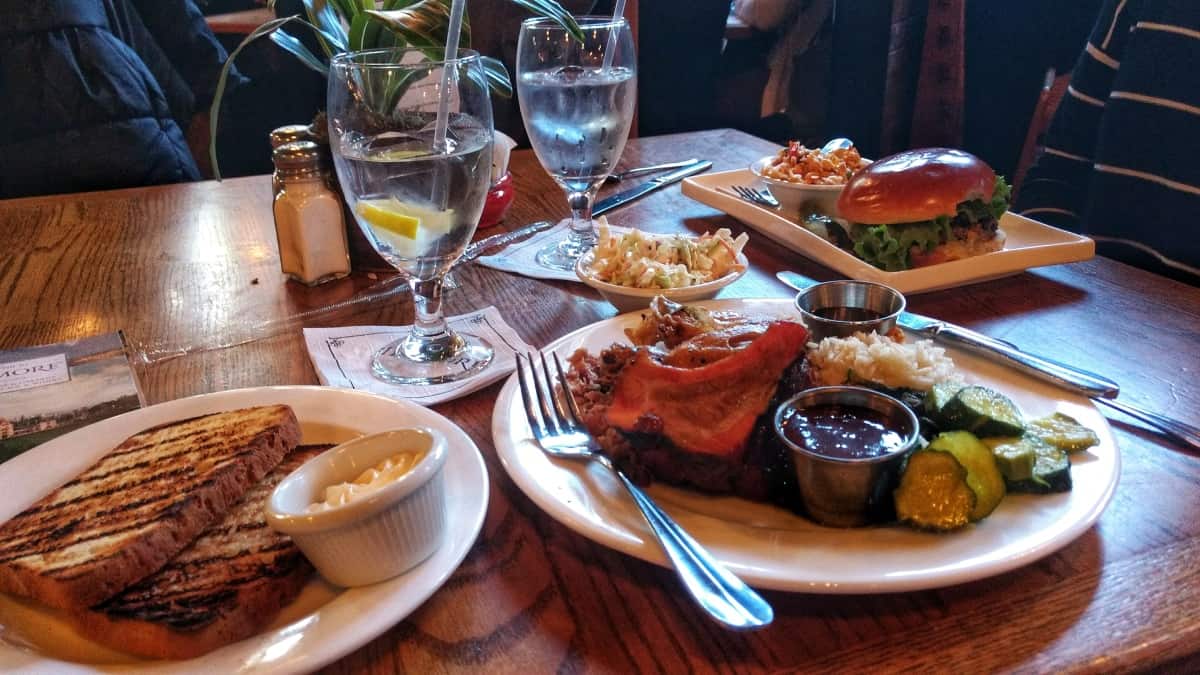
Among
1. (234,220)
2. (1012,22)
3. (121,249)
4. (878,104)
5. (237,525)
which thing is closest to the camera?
(237,525)

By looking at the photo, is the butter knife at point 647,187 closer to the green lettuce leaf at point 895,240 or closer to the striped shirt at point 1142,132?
the green lettuce leaf at point 895,240

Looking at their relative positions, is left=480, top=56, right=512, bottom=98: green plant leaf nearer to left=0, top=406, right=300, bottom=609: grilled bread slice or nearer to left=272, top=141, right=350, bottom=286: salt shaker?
left=272, top=141, right=350, bottom=286: salt shaker

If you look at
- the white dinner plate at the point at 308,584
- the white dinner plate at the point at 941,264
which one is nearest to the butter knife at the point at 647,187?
the white dinner plate at the point at 941,264

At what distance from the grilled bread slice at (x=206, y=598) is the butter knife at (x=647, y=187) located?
4.63 ft

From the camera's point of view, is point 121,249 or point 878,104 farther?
point 878,104

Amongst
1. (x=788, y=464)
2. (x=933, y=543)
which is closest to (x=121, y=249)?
(x=788, y=464)

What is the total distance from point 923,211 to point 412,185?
1.20m

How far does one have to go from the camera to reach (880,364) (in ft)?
3.62

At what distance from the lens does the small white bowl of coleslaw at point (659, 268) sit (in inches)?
58.3

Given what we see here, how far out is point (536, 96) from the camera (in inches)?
68.7

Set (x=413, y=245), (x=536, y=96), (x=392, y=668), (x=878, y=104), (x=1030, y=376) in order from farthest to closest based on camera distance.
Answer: (x=878, y=104) < (x=536, y=96) < (x=413, y=245) < (x=1030, y=376) < (x=392, y=668)

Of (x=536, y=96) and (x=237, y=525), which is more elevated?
(x=536, y=96)

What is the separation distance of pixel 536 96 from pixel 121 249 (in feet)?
3.76

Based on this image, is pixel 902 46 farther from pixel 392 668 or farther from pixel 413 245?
pixel 392 668
